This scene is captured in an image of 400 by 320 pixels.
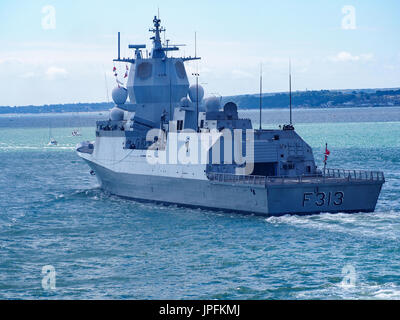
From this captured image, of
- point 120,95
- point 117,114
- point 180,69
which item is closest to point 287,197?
point 180,69

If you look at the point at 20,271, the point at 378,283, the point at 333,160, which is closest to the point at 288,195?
the point at 378,283

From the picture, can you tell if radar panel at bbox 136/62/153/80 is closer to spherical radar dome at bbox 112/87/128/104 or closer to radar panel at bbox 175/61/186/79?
radar panel at bbox 175/61/186/79

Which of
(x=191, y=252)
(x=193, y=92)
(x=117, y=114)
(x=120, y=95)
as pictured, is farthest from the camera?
(x=117, y=114)

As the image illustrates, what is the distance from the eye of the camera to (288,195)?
29422 mm

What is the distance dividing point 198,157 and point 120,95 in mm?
13442

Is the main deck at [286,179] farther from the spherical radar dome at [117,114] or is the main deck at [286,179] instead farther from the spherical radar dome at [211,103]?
the spherical radar dome at [117,114]

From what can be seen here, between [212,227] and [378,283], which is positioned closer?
[378,283]

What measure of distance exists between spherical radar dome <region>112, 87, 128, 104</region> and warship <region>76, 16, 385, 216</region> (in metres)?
0.07

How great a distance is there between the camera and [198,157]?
33.6 m

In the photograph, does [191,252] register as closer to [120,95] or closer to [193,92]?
[193,92]
